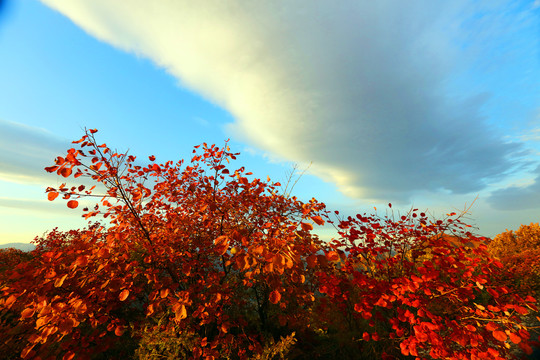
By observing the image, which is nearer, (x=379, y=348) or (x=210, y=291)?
(x=210, y=291)

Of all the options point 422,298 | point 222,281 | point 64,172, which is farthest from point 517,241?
point 64,172

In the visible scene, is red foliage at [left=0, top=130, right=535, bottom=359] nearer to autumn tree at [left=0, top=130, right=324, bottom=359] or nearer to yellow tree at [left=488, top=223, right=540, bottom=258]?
autumn tree at [left=0, top=130, right=324, bottom=359]

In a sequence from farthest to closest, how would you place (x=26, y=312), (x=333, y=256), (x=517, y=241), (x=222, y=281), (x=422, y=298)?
(x=517, y=241) → (x=222, y=281) → (x=422, y=298) → (x=26, y=312) → (x=333, y=256)

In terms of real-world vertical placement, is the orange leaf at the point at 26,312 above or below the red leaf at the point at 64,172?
below

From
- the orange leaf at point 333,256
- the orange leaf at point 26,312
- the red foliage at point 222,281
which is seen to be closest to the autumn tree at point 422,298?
the red foliage at point 222,281

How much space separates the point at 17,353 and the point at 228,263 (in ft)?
14.4

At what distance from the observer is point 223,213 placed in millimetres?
5121

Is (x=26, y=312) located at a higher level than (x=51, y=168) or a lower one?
lower

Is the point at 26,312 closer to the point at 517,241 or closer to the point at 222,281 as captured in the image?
the point at 222,281

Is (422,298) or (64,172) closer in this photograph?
(64,172)

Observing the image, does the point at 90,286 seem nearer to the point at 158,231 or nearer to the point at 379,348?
the point at 158,231

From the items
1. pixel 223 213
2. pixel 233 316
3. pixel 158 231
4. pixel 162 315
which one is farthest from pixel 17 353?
pixel 223 213

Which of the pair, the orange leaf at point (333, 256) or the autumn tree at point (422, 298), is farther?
the autumn tree at point (422, 298)

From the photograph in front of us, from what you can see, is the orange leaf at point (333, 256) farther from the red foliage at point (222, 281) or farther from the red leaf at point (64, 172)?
the red leaf at point (64, 172)
